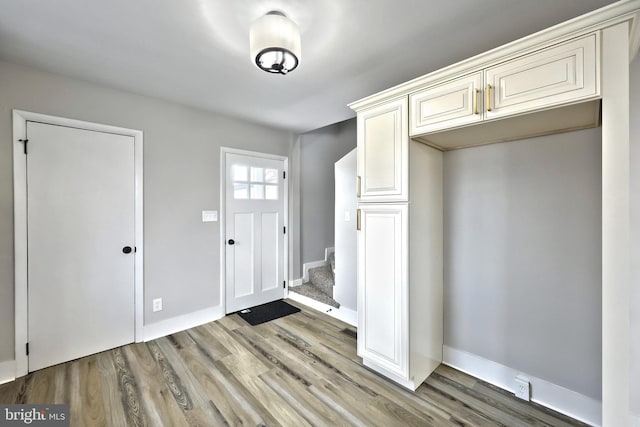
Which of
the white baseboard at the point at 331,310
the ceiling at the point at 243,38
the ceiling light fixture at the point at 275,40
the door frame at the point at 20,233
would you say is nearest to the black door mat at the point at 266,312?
the white baseboard at the point at 331,310

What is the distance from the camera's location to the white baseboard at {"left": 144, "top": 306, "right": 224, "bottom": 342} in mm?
2695

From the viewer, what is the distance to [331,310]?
3291 millimetres

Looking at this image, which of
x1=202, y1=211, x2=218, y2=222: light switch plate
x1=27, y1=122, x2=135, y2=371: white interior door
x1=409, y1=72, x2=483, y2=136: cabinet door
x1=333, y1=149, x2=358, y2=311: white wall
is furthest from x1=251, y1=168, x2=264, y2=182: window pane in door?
x1=409, y1=72, x2=483, y2=136: cabinet door

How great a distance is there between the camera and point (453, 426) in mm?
1625

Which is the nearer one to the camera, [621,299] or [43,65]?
[621,299]

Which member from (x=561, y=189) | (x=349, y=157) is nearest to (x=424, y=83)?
(x=561, y=189)

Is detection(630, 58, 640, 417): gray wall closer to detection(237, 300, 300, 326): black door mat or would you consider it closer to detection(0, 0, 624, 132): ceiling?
detection(0, 0, 624, 132): ceiling

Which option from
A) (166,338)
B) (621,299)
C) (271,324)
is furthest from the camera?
(271,324)

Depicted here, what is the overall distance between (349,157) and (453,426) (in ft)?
8.38

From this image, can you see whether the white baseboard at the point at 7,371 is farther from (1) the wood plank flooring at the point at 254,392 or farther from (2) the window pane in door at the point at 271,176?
(2) the window pane in door at the point at 271,176

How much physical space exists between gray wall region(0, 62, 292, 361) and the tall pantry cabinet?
1.85 metres

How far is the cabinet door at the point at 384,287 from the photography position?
75.6 inches

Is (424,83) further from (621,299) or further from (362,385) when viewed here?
(362,385)

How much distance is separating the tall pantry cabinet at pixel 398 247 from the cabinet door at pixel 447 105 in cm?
9
